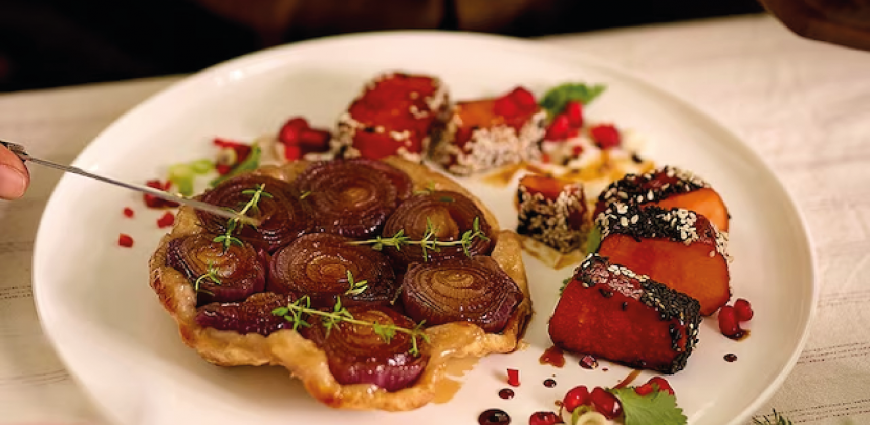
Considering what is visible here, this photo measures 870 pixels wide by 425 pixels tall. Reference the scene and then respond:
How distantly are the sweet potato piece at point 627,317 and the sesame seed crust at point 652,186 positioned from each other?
459mm

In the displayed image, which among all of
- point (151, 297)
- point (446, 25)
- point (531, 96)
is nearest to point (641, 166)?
point (531, 96)

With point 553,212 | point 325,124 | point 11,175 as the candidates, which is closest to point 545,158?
point 553,212

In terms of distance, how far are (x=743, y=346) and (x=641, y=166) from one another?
107cm

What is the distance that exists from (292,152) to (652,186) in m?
1.41

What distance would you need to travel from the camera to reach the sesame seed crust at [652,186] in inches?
119

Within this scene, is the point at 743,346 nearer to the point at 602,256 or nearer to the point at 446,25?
the point at 602,256

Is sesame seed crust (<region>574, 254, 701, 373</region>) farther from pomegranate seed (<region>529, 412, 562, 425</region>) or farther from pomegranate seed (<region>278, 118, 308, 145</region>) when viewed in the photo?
pomegranate seed (<region>278, 118, 308, 145</region>)

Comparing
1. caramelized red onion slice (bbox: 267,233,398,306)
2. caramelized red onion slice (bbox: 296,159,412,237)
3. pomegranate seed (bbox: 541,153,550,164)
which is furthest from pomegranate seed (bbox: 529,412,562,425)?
pomegranate seed (bbox: 541,153,550,164)

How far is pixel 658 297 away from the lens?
8.29 feet

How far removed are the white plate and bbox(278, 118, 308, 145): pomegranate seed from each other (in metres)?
0.12

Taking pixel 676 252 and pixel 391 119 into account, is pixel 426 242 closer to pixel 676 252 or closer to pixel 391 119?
pixel 676 252

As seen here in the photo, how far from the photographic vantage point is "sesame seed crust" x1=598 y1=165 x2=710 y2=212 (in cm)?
302

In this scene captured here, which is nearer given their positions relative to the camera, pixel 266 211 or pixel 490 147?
pixel 266 211

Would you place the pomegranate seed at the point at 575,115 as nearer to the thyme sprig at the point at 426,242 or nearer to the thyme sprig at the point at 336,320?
the thyme sprig at the point at 426,242
